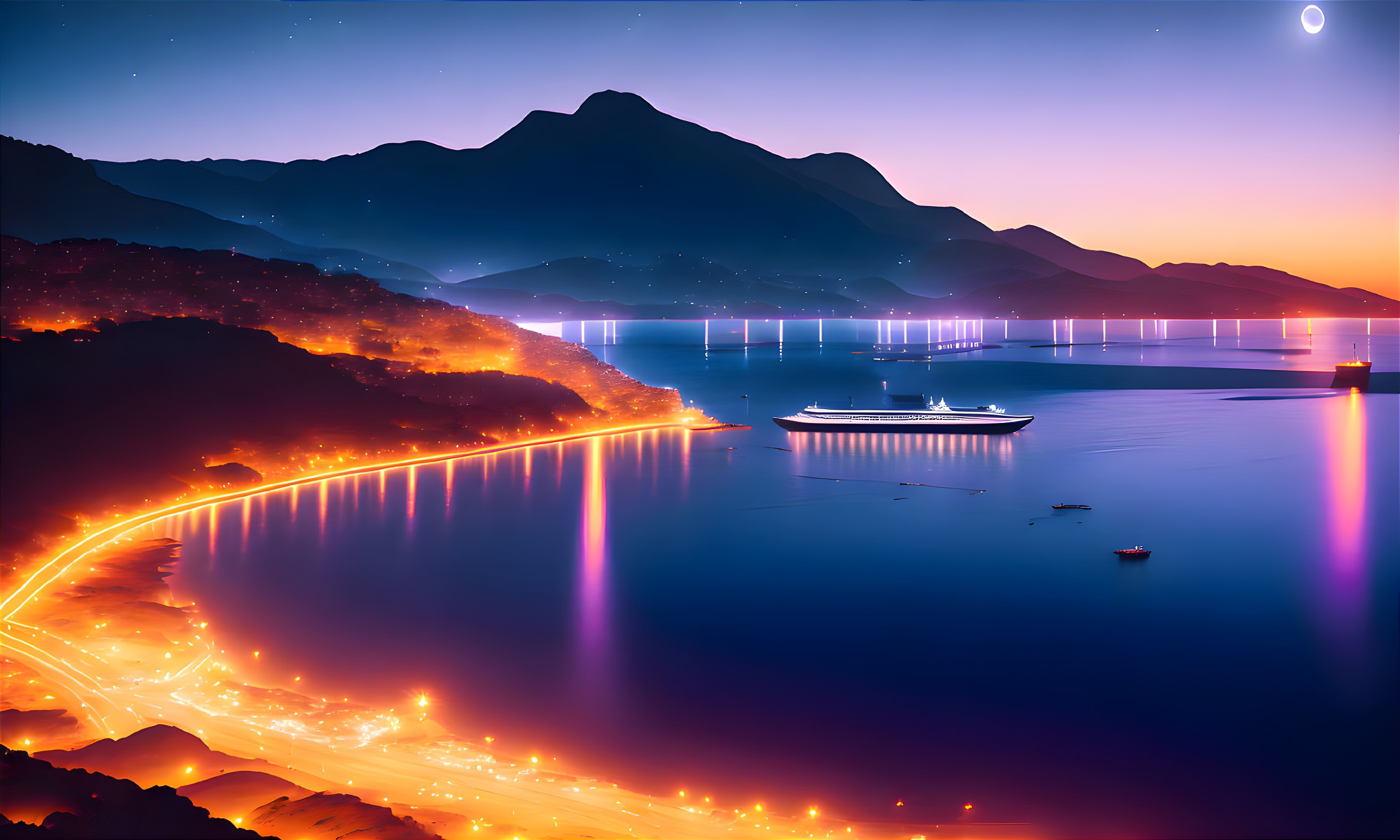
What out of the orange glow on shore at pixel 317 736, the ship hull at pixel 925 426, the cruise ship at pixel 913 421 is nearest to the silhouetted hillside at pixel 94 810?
the orange glow on shore at pixel 317 736

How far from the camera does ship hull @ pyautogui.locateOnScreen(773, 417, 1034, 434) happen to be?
73.8 metres

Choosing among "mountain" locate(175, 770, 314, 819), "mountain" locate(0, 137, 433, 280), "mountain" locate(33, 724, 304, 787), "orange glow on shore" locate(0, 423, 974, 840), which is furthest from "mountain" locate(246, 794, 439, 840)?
"mountain" locate(0, 137, 433, 280)

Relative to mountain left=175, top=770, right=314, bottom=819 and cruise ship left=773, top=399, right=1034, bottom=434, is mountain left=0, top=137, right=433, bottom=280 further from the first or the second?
mountain left=175, top=770, right=314, bottom=819

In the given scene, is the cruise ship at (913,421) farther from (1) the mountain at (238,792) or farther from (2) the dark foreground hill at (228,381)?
(1) the mountain at (238,792)

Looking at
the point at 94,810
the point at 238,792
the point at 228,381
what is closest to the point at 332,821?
the point at 238,792

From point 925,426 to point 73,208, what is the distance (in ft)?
512

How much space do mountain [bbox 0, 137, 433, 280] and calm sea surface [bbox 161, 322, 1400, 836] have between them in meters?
120

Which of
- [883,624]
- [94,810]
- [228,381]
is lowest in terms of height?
[883,624]

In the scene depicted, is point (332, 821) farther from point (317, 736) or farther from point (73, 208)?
point (73, 208)

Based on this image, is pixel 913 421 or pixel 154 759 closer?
pixel 154 759

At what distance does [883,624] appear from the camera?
91.2 feet

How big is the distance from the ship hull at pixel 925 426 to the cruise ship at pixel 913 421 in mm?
38

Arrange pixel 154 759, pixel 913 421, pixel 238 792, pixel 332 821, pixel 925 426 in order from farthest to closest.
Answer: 1. pixel 913 421
2. pixel 925 426
3. pixel 154 759
4. pixel 238 792
5. pixel 332 821

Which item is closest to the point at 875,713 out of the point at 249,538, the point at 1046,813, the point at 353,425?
the point at 1046,813
